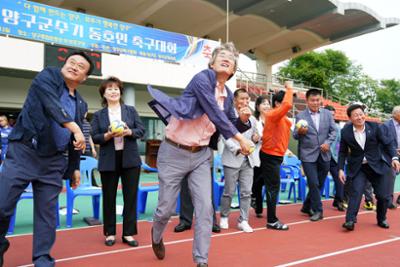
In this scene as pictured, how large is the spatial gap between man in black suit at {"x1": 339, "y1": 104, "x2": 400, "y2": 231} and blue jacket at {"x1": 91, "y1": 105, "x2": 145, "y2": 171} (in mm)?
2892

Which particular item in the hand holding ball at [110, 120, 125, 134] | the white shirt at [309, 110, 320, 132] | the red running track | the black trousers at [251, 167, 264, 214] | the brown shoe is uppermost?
the white shirt at [309, 110, 320, 132]

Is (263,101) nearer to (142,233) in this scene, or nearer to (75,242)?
(142,233)

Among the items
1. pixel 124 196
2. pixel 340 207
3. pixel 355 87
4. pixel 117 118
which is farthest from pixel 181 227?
pixel 355 87

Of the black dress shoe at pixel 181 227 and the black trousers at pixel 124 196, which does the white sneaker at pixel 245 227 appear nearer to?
the black dress shoe at pixel 181 227

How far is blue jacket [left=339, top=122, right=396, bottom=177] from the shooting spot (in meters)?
5.40

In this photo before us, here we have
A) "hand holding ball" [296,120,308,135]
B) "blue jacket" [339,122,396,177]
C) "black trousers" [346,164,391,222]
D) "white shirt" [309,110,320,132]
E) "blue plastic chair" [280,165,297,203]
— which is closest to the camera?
"black trousers" [346,164,391,222]

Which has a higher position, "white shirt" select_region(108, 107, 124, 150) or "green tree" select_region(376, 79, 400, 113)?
"green tree" select_region(376, 79, 400, 113)

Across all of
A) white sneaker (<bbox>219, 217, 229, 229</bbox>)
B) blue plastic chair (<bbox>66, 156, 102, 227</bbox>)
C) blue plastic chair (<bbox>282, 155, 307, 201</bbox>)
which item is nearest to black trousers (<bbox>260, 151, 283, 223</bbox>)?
white sneaker (<bbox>219, 217, 229, 229</bbox>)

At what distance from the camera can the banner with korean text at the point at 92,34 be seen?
33.2ft

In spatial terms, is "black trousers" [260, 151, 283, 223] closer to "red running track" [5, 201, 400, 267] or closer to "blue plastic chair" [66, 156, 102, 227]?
"red running track" [5, 201, 400, 267]

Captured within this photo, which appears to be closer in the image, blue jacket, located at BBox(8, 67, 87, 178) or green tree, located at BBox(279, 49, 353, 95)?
blue jacket, located at BBox(8, 67, 87, 178)

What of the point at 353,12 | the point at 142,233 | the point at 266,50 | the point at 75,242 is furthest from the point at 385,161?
the point at 266,50

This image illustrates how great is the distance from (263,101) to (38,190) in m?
3.63

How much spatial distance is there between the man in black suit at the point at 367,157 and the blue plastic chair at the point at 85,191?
3413mm
